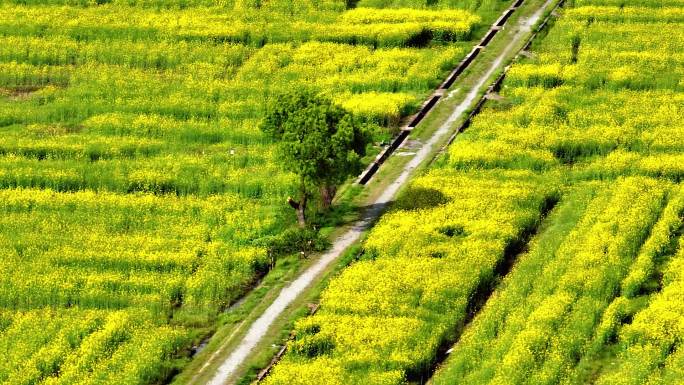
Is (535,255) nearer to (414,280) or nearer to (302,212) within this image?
(414,280)

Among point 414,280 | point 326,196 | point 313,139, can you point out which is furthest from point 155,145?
point 414,280

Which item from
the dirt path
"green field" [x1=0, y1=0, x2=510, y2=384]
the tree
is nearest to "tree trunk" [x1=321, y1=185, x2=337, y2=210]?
the tree

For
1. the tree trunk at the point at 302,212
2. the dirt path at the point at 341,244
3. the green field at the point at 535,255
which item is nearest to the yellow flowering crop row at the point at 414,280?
the green field at the point at 535,255

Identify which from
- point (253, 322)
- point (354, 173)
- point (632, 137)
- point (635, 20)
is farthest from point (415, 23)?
point (253, 322)

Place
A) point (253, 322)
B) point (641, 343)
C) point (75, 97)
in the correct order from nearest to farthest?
1. point (641, 343)
2. point (253, 322)
3. point (75, 97)

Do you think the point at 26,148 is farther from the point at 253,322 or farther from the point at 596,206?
the point at 596,206
